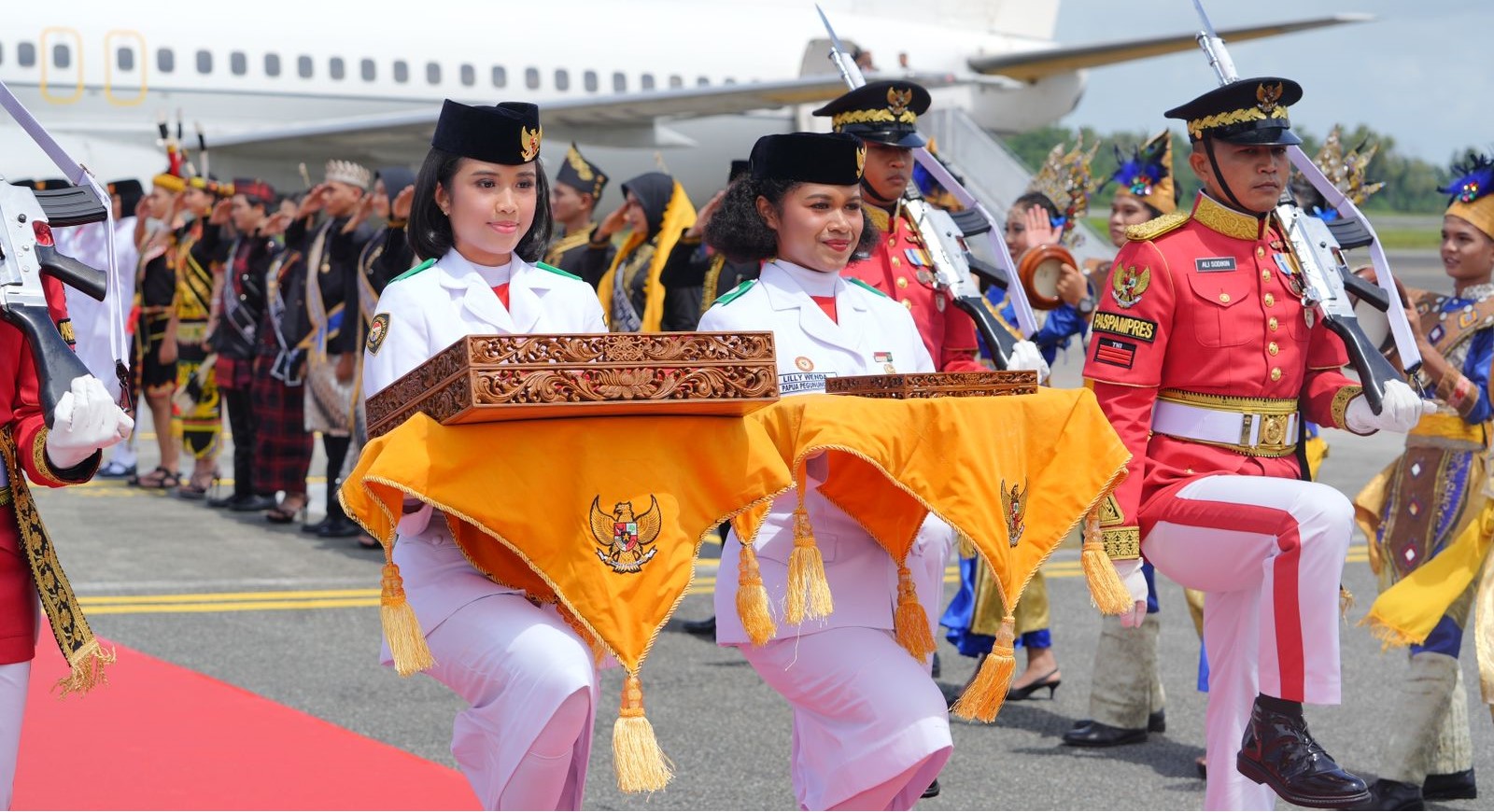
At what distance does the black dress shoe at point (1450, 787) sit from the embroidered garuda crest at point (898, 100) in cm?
247

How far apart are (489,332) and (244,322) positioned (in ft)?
27.3

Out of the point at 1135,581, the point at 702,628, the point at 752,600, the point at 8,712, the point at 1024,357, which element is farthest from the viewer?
the point at 702,628

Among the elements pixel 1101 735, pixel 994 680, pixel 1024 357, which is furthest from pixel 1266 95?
pixel 1101 735

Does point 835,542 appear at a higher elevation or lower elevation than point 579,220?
lower

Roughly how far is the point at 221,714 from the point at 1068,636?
12.0 feet

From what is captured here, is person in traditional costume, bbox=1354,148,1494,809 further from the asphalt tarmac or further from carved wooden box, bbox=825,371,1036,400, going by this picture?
carved wooden box, bbox=825,371,1036,400

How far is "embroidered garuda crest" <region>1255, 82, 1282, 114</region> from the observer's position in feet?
14.9

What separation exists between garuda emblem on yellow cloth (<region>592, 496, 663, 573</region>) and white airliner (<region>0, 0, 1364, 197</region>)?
1442 centimetres

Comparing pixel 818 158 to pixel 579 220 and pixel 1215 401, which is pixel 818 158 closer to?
pixel 1215 401

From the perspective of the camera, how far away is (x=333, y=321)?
10.4 m

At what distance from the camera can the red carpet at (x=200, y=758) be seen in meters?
4.76

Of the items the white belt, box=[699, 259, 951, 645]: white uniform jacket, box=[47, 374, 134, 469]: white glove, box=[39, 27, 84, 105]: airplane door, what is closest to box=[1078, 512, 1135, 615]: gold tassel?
box=[699, 259, 951, 645]: white uniform jacket

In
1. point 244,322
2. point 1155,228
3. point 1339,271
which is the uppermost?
point 1155,228

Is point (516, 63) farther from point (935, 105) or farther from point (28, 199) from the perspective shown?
point (28, 199)
